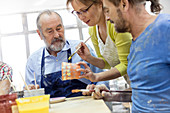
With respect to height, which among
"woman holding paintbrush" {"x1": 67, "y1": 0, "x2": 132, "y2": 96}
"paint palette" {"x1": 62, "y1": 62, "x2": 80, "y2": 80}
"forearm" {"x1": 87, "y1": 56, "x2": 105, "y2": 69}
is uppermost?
"woman holding paintbrush" {"x1": 67, "y1": 0, "x2": 132, "y2": 96}

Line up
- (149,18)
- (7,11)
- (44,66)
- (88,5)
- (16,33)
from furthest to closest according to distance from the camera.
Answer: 1. (16,33)
2. (7,11)
3. (44,66)
4. (88,5)
5. (149,18)

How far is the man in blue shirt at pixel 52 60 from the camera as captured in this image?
2100mm

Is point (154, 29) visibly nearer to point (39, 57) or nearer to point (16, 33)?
point (39, 57)

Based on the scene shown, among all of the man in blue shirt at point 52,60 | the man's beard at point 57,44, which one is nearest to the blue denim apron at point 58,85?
the man in blue shirt at point 52,60

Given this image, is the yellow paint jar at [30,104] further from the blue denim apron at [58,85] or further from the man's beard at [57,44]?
the man's beard at [57,44]

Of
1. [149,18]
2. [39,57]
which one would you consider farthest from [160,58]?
[39,57]

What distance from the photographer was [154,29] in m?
1.02

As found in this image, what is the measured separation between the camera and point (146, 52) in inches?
41.7

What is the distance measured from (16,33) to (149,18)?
22.1 ft

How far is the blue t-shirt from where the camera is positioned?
97 cm

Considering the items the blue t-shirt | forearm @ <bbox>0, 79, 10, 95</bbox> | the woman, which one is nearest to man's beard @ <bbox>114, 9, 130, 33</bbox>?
the blue t-shirt

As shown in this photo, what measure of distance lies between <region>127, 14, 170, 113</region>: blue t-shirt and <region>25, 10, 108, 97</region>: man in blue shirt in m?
1.03

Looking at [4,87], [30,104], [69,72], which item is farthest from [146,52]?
[4,87]

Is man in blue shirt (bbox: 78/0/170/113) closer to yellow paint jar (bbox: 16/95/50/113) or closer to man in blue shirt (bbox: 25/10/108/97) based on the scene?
yellow paint jar (bbox: 16/95/50/113)
